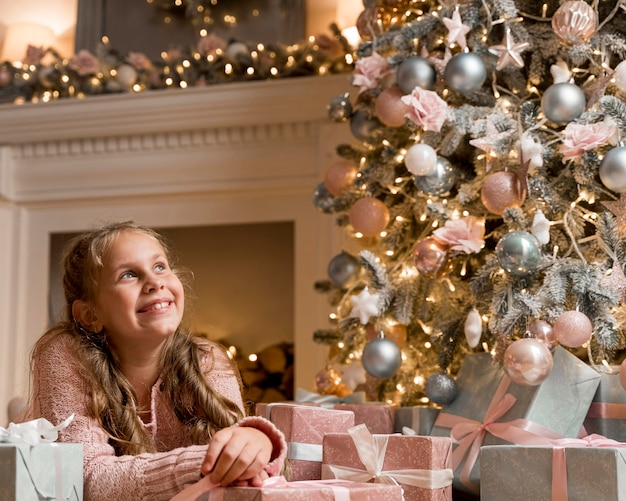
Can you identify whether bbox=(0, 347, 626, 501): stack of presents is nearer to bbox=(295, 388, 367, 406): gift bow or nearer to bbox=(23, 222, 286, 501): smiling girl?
bbox=(295, 388, 367, 406): gift bow

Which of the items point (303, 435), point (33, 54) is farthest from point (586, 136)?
point (33, 54)

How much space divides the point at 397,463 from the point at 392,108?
1.13 meters

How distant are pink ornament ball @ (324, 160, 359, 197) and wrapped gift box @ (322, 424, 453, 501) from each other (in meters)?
1.16

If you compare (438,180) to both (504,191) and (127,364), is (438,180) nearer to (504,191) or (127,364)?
(504,191)

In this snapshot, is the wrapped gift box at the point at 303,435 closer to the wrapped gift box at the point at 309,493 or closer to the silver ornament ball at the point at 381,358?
the wrapped gift box at the point at 309,493

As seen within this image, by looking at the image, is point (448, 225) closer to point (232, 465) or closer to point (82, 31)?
point (232, 465)

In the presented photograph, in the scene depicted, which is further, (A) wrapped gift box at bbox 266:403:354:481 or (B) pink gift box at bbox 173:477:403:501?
(A) wrapped gift box at bbox 266:403:354:481

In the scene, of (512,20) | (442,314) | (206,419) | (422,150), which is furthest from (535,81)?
(206,419)

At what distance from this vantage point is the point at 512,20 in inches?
91.4

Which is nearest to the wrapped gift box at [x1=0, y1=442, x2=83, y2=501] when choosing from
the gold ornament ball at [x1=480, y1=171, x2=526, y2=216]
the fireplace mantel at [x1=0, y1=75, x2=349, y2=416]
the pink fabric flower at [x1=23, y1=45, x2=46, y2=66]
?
the gold ornament ball at [x1=480, y1=171, x2=526, y2=216]

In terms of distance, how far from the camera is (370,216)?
2.46 metres

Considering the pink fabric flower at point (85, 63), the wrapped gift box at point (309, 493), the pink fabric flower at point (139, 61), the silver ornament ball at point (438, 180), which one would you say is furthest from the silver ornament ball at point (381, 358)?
the pink fabric flower at point (85, 63)

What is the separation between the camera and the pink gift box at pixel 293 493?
117 cm

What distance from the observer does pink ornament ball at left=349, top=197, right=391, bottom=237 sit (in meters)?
2.46
